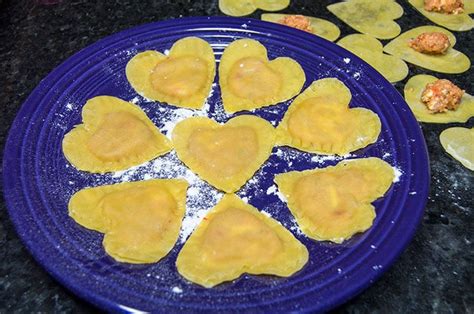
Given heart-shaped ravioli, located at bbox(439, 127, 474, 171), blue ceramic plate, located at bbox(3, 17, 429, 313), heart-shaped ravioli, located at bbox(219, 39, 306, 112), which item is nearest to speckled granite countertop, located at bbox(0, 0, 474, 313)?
heart-shaped ravioli, located at bbox(439, 127, 474, 171)

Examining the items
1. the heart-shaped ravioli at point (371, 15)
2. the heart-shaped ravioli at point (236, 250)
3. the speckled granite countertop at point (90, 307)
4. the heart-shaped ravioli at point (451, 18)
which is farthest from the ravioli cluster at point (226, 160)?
the heart-shaped ravioli at point (451, 18)

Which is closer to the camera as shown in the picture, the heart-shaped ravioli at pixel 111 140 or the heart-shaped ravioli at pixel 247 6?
the heart-shaped ravioli at pixel 111 140

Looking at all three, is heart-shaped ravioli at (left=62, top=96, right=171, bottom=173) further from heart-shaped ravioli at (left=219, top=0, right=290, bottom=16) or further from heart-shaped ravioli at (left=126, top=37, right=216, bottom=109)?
heart-shaped ravioli at (left=219, top=0, right=290, bottom=16)

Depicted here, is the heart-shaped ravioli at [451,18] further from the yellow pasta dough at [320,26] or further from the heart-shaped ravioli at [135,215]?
the heart-shaped ravioli at [135,215]

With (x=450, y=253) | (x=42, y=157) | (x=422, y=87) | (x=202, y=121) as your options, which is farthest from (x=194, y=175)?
(x=422, y=87)

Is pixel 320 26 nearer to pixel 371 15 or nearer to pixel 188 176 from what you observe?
pixel 371 15

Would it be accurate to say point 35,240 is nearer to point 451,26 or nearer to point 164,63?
point 164,63
